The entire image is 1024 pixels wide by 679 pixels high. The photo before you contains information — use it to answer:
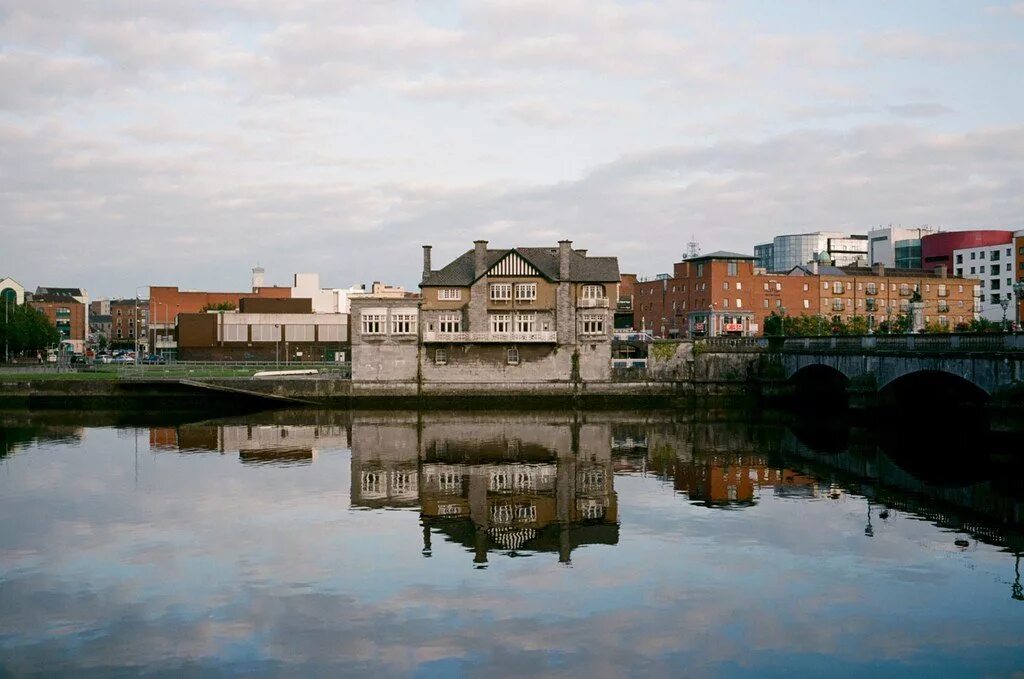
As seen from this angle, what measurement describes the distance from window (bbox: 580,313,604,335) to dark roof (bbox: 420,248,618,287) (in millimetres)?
3221

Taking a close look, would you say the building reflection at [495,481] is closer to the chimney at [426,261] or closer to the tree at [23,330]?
the chimney at [426,261]

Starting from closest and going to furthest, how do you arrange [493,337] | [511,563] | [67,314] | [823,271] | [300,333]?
[511,563] → [493,337] → [300,333] → [823,271] → [67,314]

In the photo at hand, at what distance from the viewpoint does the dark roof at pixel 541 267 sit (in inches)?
3226

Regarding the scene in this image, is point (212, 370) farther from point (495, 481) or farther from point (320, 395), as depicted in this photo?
point (495, 481)

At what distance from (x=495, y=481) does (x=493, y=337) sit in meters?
39.3

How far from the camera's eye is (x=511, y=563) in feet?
89.6

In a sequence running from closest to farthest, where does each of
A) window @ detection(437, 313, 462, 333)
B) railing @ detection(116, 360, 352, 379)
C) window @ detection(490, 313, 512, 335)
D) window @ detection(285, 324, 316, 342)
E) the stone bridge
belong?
the stone bridge → window @ detection(490, 313, 512, 335) → window @ detection(437, 313, 462, 333) → railing @ detection(116, 360, 352, 379) → window @ detection(285, 324, 316, 342)

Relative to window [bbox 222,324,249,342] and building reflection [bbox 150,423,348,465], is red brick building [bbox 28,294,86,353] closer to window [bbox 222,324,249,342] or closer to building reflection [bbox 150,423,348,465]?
window [bbox 222,324,249,342]

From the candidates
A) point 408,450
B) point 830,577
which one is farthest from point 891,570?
point 408,450

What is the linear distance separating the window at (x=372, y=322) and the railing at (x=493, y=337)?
4.41m

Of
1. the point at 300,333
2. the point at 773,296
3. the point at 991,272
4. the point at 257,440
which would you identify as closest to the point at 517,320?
the point at 257,440

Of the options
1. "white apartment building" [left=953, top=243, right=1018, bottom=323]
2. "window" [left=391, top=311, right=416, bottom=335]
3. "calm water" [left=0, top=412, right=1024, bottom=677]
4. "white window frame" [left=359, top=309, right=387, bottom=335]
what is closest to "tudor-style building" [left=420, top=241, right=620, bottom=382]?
"window" [left=391, top=311, right=416, bottom=335]

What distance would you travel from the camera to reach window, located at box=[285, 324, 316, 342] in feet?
399

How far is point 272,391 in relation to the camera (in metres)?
80.5
